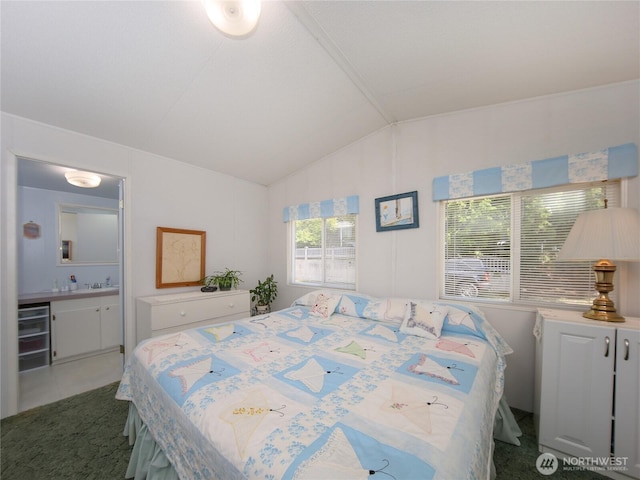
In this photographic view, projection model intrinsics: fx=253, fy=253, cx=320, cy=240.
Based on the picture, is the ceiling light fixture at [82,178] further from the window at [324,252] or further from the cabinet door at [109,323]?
the window at [324,252]

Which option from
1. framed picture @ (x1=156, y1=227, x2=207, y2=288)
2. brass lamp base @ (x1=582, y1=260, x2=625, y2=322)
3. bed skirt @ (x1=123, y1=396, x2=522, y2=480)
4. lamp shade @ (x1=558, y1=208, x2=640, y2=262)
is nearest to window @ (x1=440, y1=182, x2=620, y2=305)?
brass lamp base @ (x1=582, y1=260, x2=625, y2=322)

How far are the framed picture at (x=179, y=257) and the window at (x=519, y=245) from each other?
9.31 ft

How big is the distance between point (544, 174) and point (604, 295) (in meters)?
0.97

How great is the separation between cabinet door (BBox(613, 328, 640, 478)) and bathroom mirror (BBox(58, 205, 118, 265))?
220 inches

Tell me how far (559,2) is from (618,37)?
1.77ft

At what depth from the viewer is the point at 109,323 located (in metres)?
3.43

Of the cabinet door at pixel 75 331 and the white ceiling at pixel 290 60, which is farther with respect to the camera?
the cabinet door at pixel 75 331

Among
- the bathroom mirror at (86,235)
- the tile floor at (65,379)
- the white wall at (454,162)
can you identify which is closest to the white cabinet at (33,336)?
the tile floor at (65,379)

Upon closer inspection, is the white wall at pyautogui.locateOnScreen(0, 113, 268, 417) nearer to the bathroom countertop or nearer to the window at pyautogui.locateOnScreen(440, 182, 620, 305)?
the bathroom countertop

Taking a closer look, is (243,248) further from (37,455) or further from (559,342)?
(559,342)

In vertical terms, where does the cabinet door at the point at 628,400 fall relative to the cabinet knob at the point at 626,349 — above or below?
below

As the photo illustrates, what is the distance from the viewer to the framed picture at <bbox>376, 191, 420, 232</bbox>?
2654mm

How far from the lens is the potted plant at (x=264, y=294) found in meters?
3.62
